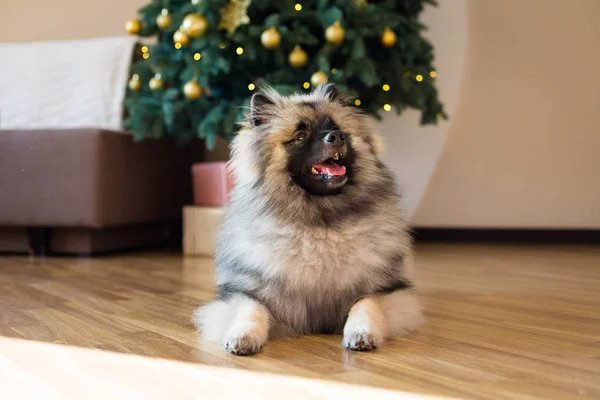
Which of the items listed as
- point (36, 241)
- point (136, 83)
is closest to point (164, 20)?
point (136, 83)

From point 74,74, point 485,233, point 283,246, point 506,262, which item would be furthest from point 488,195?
point 283,246

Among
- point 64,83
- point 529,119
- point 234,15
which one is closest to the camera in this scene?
point 234,15

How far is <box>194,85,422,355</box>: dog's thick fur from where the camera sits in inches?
74.8

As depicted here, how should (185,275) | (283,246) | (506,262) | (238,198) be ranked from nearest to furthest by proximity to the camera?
1. (283,246)
2. (238,198)
3. (185,275)
4. (506,262)

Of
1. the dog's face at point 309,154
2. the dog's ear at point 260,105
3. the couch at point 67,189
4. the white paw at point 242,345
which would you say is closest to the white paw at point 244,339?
the white paw at point 242,345

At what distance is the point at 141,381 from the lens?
1.48 meters

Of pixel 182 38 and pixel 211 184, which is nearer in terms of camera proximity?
pixel 182 38

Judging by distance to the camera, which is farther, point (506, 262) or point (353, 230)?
point (506, 262)

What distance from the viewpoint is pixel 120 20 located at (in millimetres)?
5320

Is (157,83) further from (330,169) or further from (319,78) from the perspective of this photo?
(330,169)

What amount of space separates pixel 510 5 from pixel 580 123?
958 mm

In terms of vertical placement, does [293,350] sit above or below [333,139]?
below

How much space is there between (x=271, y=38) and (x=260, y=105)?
156 centimetres

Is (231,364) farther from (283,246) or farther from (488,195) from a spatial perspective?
(488,195)
